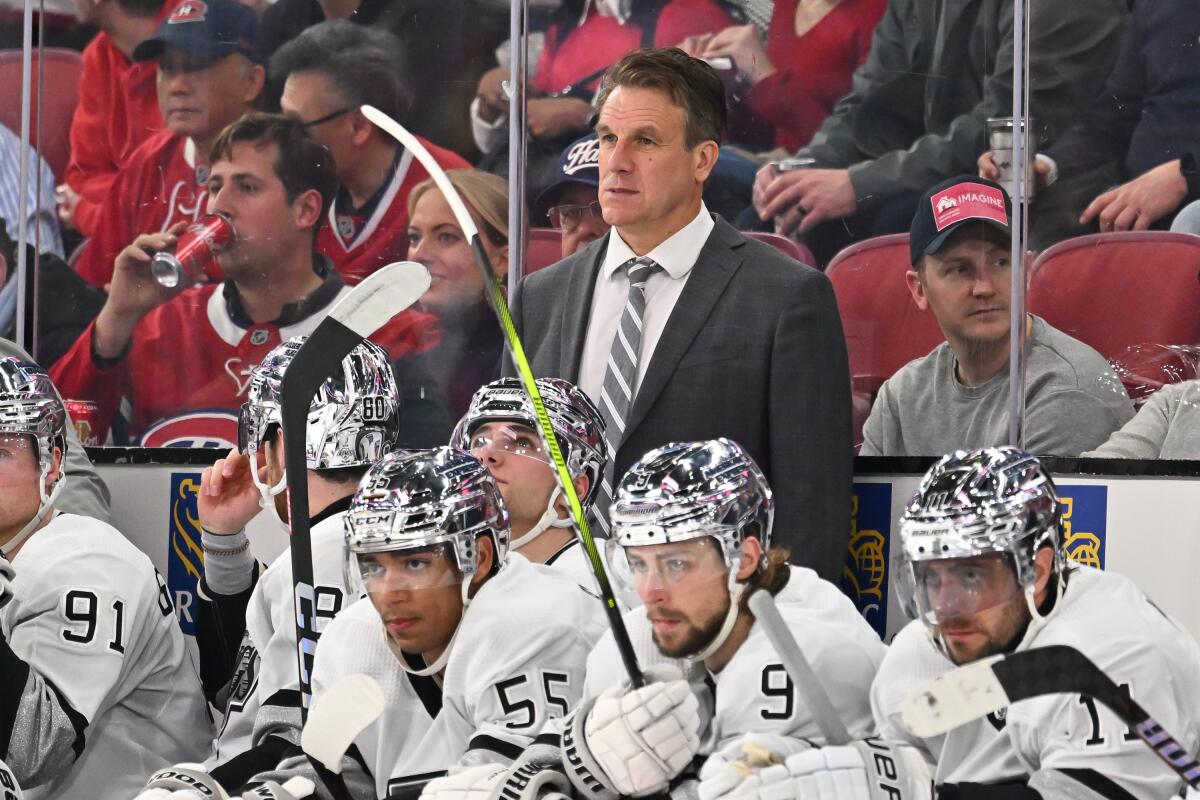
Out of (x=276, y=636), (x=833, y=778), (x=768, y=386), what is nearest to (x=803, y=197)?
(x=768, y=386)

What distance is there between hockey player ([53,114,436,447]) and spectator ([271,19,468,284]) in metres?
0.04

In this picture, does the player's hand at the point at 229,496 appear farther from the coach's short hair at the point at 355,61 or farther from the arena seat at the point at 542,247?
the coach's short hair at the point at 355,61

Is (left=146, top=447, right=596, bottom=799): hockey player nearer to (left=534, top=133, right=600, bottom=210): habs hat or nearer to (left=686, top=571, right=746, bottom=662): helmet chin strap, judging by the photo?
(left=686, top=571, right=746, bottom=662): helmet chin strap

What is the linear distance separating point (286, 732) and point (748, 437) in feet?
2.95

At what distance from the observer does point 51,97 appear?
15.5 feet

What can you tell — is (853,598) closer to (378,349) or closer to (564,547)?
(564,547)

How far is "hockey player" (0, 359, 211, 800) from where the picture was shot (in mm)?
3105

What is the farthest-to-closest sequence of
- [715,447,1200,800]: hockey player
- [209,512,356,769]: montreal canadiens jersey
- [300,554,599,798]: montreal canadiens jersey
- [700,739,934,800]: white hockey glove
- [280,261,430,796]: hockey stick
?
1. [209,512,356,769]: montreal canadiens jersey
2. [280,261,430,796]: hockey stick
3. [300,554,599,798]: montreal canadiens jersey
4. [715,447,1200,800]: hockey player
5. [700,739,934,800]: white hockey glove

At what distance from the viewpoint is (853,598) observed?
137 inches

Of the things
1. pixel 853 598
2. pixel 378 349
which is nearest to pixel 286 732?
pixel 378 349

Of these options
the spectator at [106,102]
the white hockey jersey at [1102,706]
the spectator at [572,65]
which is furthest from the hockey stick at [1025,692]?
the spectator at [106,102]

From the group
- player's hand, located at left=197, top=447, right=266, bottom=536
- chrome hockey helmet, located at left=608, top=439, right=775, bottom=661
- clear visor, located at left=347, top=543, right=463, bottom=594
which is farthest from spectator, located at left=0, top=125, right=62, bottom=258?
chrome hockey helmet, located at left=608, top=439, right=775, bottom=661

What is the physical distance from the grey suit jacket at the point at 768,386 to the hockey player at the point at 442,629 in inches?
18.4

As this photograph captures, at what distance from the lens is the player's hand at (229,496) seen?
3557 mm
